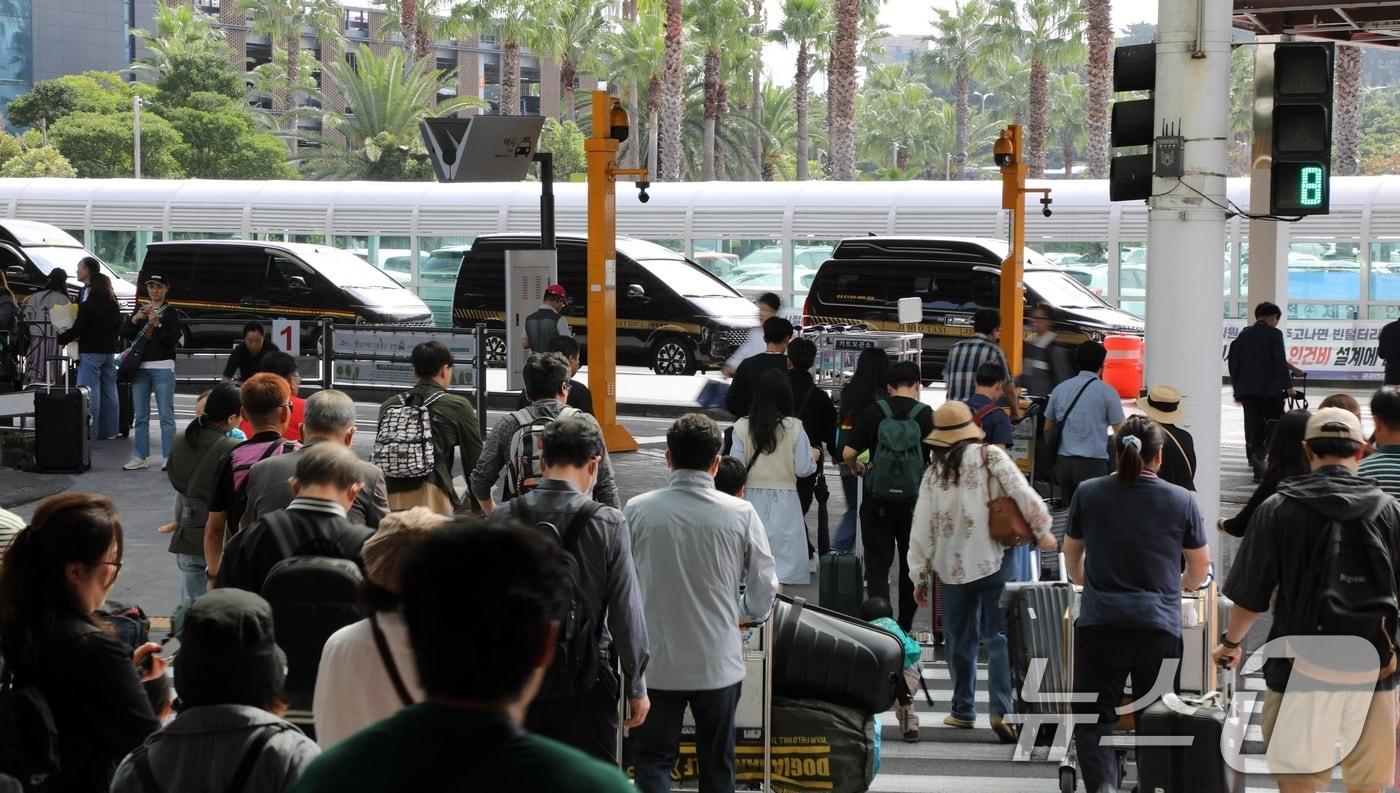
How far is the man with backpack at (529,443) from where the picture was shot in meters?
7.00

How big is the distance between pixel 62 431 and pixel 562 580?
14386mm

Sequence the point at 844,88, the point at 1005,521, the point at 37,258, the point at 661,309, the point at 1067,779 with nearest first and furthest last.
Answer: the point at 1067,779, the point at 1005,521, the point at 661,309, the point at 37,258, the point at 844,88

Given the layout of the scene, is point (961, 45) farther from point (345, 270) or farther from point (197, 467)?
point (197, 467)

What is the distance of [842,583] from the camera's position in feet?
28.7

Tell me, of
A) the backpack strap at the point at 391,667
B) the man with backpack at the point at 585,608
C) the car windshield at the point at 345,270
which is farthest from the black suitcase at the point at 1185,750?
the car windshield at the point at 345,270

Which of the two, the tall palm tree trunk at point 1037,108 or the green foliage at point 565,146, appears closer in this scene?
the tall palm tree trunk at point 1037,108

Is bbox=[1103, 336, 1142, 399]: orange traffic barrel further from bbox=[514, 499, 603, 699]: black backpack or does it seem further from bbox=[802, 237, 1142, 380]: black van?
bbox=[514, 499, 603, 699]: black backpack

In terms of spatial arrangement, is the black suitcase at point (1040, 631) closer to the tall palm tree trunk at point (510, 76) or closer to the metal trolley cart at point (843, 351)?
the metal trolley cart at point (843, 351)

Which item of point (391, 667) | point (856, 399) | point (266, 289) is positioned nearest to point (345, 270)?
point (266, 289)

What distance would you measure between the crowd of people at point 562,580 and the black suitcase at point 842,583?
33cm

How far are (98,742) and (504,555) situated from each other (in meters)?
2.10

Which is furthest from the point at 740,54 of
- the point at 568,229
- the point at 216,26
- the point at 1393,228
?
the point at 216,26

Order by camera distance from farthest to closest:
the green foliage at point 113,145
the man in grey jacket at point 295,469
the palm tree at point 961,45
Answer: the palm tree at point 961,45, the green foliage at point 113,145, the man in grey jacket at point 295,469

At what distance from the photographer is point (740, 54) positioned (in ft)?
212
